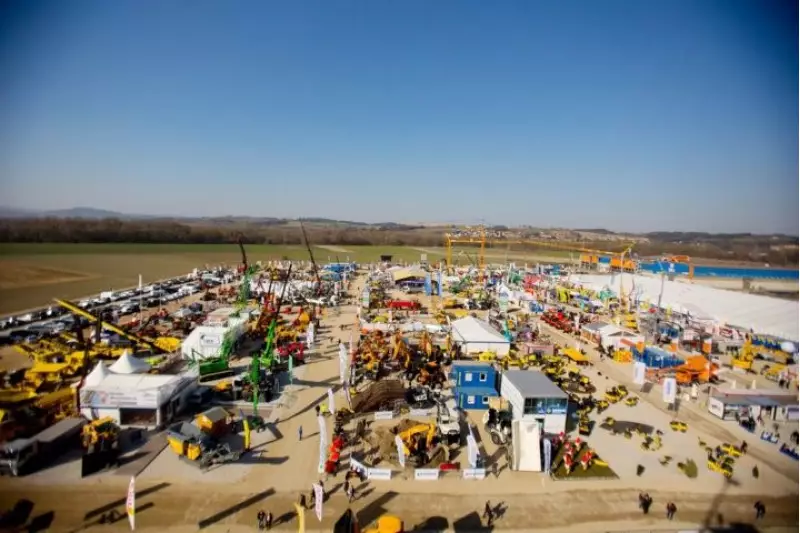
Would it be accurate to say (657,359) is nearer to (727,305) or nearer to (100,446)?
(727,305)

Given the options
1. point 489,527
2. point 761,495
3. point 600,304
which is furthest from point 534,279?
point 489,527

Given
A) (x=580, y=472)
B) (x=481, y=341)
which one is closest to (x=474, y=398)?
(x=580, y=472)

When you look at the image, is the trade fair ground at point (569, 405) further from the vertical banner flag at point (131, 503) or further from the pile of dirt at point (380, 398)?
the vertical banner flag at point (131, 503)

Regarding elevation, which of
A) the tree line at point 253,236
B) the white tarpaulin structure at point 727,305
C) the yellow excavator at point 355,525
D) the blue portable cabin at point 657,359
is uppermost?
the tree line at point 253,236

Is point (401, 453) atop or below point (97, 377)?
below

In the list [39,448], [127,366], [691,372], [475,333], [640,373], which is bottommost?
[691,372]

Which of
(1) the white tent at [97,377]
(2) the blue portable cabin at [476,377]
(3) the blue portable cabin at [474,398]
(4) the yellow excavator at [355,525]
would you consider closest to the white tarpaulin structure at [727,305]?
(2) the blue portable cabin at [476,377]

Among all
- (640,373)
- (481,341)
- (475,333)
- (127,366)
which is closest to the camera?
(127,366)
